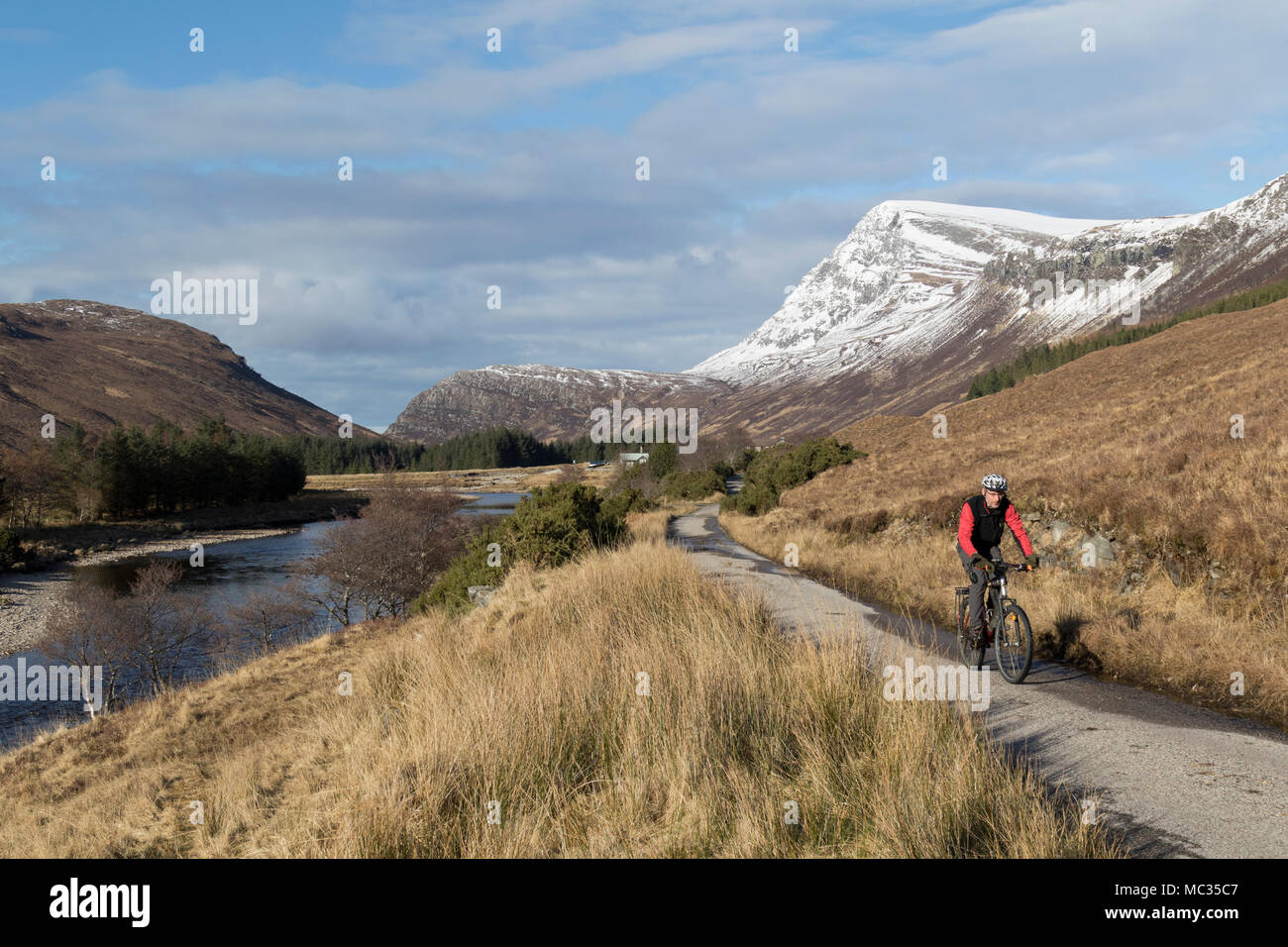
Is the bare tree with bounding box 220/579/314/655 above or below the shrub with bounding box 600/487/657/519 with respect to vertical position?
below

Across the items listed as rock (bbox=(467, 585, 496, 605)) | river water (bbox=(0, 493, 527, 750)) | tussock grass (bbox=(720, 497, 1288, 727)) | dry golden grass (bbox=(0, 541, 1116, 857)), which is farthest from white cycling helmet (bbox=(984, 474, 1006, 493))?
river water (bbox=(0, 493, 527, 750))

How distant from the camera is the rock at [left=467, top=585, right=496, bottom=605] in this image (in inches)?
599

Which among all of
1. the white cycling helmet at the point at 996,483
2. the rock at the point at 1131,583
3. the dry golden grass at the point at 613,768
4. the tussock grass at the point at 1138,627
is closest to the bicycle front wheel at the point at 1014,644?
the tussock grass at the point at 1138,627

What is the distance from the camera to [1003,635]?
8.29 meters

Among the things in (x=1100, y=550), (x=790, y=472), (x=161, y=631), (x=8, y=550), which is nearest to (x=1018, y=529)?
(x=1100, y=550)

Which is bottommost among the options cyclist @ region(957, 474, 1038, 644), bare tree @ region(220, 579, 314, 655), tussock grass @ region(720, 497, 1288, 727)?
bare tree @ region(220, 579, 314, 655)

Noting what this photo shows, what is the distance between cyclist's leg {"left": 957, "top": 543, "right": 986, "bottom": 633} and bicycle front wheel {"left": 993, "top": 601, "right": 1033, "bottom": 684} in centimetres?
23

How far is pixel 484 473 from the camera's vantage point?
165 meters

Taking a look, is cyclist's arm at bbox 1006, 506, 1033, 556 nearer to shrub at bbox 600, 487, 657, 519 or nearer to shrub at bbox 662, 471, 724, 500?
shrub at bbox 600, 487, 657, 519

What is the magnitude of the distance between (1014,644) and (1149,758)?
2.39m

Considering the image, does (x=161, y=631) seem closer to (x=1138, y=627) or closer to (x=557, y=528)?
(x=557, y=528)
